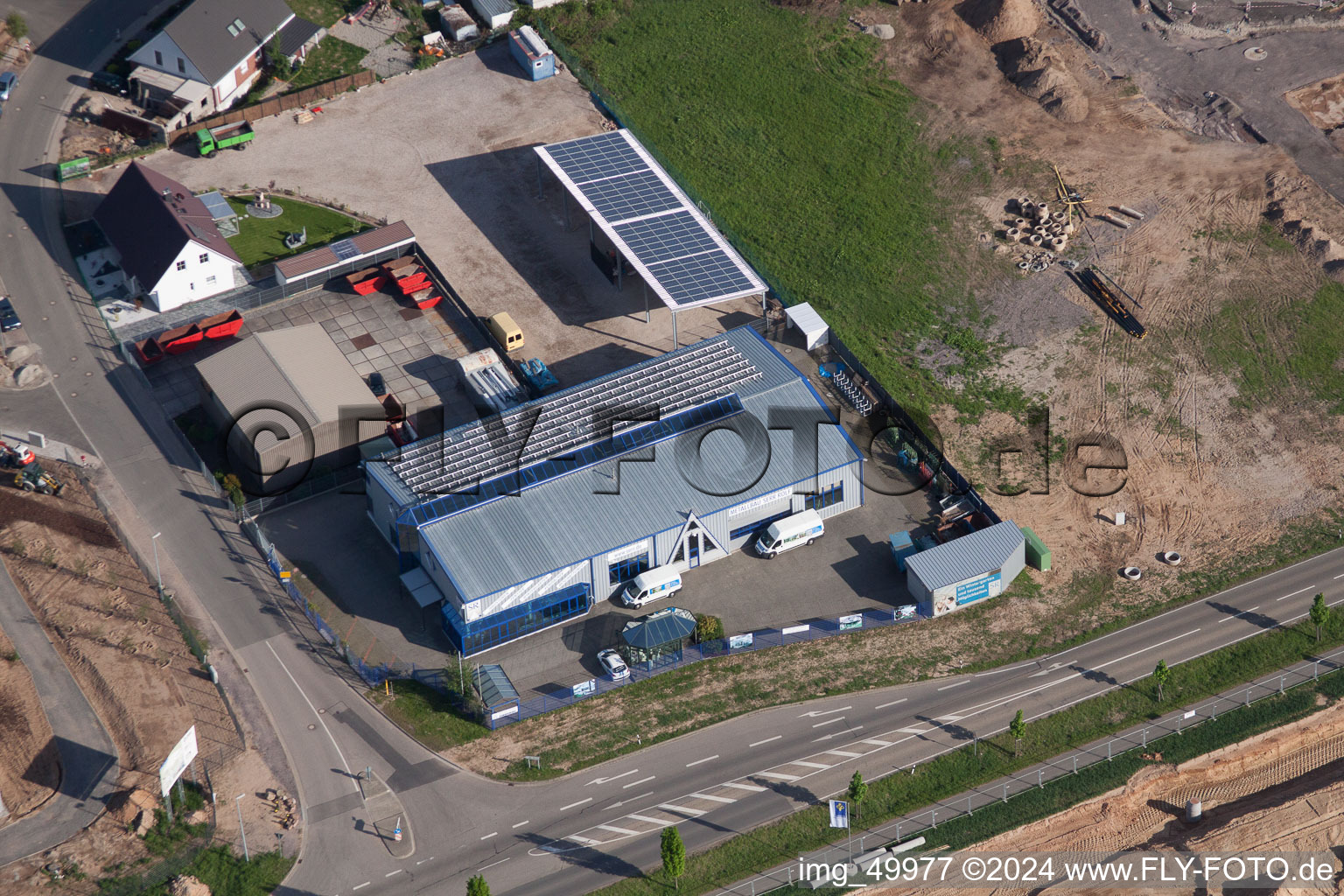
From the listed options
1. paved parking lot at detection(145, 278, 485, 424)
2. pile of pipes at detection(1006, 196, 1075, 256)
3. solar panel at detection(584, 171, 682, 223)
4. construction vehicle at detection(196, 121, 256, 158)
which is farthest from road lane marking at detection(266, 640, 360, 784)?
pile of pipes at detection(1006, 196, 1075, 256)

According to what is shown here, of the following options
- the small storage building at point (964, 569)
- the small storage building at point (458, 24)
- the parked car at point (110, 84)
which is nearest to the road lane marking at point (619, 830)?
the small storage building at point (964, 569)

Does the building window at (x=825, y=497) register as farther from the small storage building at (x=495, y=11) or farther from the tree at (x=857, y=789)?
the small storage building at (x=495, y=11)

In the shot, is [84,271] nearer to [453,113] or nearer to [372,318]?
[372,318]

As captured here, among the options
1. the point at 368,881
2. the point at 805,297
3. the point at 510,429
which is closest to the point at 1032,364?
the point at 805,297

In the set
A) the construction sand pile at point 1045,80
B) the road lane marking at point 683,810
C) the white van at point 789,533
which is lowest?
the road lane marking at point 683,810

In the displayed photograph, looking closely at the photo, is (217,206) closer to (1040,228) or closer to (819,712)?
(819,712)

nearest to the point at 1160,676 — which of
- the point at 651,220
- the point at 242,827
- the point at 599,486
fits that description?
the point at 599,486

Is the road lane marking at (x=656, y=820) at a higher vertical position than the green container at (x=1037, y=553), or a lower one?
lower

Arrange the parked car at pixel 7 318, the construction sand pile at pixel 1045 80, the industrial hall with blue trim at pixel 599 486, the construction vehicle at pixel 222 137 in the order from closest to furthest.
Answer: the industrial hall with blue trim at pixel 599 486, the parked car at pixel 7 318, the construction vehicle at pixel 222 137, the construction sand pile at pixel 1045 80
